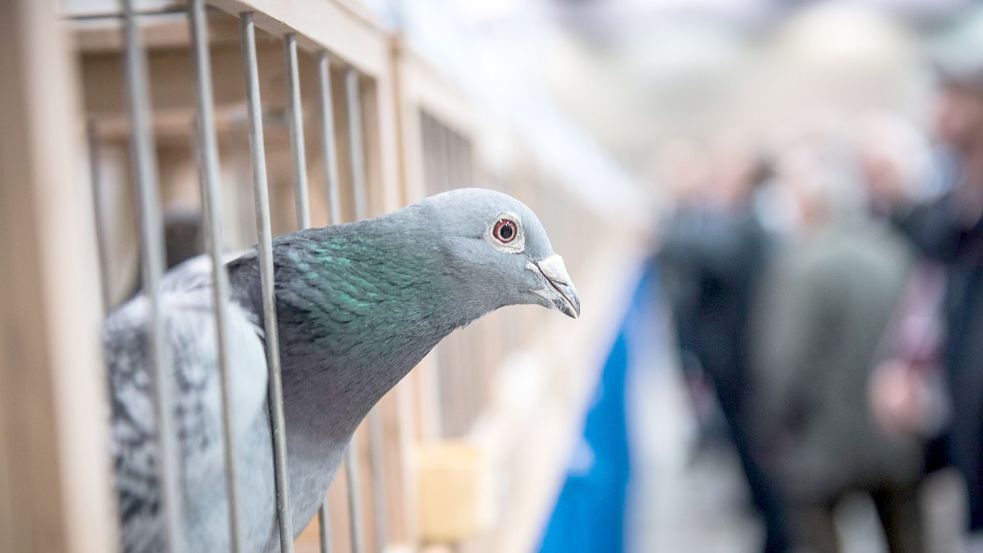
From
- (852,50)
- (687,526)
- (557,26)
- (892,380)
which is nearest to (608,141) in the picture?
(852,50)

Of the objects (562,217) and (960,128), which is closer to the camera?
(960,128)

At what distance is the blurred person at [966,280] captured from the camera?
85.6 inches

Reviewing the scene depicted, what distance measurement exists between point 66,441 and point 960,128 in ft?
7.77

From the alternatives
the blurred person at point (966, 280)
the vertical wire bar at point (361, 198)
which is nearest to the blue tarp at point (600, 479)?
the vertical wire bar at point (361, 198)

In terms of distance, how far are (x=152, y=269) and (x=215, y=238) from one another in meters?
0.06

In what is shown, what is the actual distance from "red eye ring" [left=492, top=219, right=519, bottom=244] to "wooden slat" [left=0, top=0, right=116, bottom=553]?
0.24 metres

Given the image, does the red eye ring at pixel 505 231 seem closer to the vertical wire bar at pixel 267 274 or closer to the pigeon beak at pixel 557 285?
A: the pigeon beak at pixel 557 285

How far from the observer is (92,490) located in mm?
406

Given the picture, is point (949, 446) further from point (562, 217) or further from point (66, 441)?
point (66, 441)

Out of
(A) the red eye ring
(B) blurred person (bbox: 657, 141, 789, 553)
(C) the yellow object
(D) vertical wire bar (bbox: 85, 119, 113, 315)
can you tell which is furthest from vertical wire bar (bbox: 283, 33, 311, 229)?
(B) blurred person (bbox: 657, 141, 789, 553)

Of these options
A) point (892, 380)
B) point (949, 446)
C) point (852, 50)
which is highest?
point (852, 50)

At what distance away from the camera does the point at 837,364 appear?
8.28 ft

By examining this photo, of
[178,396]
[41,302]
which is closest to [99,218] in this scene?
[178,396]

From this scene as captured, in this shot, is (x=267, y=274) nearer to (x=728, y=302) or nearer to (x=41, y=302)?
(x=41, y=302)
